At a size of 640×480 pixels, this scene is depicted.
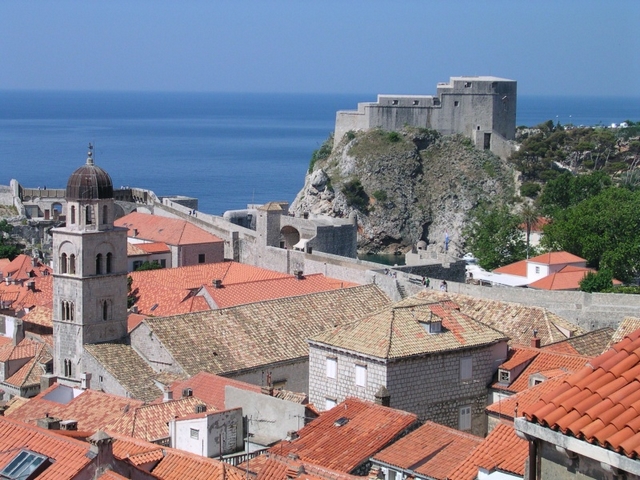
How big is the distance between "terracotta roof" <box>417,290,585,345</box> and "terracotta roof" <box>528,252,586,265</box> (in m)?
15.5

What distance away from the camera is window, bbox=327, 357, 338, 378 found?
75.4ft

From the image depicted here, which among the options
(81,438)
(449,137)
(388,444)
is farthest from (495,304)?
(449,137)

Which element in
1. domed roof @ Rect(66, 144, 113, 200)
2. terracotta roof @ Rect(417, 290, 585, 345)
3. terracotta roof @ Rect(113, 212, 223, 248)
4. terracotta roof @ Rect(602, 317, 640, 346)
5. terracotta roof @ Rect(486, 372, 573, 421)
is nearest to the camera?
terracotta roof @ Rect(486, 372, 573, 421)

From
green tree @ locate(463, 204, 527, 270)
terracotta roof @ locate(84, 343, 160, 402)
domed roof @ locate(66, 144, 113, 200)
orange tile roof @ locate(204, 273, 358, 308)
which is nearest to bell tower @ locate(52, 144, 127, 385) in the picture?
domed roof @ locate(66, 144, 113, 200)

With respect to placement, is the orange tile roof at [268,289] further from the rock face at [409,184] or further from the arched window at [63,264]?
the rock face at [409,184]

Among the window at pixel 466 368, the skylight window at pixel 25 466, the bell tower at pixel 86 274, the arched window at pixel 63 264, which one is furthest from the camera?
the arched window at pixel 63 264

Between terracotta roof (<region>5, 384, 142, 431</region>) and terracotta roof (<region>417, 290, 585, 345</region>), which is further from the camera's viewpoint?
terracotta roof (<region>417, 290, 585, 345</region>)

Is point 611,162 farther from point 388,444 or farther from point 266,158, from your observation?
point 266,158

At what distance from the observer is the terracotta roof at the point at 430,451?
16.5m

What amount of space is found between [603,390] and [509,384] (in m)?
18.2

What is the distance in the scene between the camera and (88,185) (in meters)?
28.9

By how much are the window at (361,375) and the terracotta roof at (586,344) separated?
444cm

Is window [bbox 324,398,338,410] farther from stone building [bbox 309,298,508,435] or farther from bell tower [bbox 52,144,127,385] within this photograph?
bell tower [bbox 52,144,127,385]

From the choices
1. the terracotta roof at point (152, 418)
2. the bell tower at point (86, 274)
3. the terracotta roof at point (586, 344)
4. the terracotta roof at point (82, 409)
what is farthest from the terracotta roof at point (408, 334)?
the bell tower at point (86, 274)
